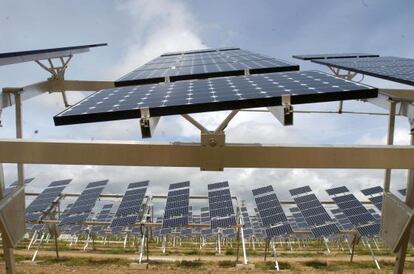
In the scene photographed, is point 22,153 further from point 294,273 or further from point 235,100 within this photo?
point 294,273

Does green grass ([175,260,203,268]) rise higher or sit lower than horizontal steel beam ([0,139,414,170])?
lower

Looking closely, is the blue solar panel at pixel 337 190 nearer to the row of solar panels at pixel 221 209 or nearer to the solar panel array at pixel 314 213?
the row of solar panels at pixel 221 209

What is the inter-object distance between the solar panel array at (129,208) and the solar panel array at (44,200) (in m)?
4.40

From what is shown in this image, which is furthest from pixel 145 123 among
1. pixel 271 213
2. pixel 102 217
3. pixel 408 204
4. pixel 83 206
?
pixel 102 217

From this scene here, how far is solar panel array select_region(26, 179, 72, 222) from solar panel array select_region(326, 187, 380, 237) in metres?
19.0

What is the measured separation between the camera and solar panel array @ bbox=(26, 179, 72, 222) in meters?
22.3

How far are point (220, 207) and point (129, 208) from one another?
5.93 m

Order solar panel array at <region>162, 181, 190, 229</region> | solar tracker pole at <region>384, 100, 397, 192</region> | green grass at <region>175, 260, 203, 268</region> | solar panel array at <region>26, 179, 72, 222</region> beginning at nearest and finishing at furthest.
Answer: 1. solar tracker pole at <region>384, 100, 397, 192</region>
2. green grass at <region>175, 260, 203, 268</region>
3. solar panel array at <region>162, 181, 190, 229</region>
4. solar panel array at <region>26, 179, 72, 222</region>

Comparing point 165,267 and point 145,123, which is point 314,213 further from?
point 145,123

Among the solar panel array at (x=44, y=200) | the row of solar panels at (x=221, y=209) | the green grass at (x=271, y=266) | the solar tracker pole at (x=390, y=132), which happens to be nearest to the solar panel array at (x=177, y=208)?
the row of solar panels at (x=221, y=209)

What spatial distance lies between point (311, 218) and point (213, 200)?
22.3ft

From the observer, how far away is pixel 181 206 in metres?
23.8

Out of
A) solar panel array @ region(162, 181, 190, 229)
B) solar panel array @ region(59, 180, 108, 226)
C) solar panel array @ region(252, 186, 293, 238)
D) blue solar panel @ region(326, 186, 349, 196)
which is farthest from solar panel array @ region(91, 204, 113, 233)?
blue solar panel @ region(326, 186, 349, 196)

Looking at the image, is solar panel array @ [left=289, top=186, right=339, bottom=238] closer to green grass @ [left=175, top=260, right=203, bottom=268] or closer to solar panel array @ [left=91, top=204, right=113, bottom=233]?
green grass @ [left=175, top=260, right=203, bottom=268]
